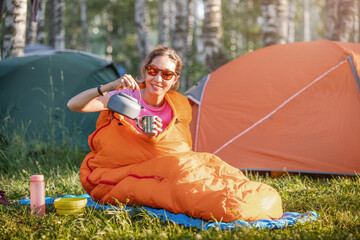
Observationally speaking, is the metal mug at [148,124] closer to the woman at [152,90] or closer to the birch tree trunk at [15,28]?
the woman at [152,90]

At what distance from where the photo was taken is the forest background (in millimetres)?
7114

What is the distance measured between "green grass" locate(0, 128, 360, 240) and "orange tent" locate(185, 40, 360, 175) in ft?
0.84

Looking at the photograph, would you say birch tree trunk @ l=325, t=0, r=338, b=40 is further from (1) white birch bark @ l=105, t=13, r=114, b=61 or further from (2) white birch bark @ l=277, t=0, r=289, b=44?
(1) white birch bark @ l=105, t=13, r=114, b=61

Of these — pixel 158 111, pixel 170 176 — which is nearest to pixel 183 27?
pixel 158 111

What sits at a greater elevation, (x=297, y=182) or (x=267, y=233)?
(x=267, y=233)

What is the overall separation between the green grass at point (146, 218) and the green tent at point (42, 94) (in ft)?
3.28

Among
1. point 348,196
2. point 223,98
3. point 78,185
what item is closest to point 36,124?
point 78,185

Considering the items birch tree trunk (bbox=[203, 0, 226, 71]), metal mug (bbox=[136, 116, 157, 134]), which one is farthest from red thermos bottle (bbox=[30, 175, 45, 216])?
birch tree trunk (bbox=[203, 0, 226, 71])

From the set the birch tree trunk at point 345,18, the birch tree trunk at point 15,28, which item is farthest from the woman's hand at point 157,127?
the birch tree trunk at point 345,18

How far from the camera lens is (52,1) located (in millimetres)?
14617

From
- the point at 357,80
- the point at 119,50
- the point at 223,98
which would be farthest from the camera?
the point at 119,50

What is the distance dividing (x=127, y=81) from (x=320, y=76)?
8.69 ft

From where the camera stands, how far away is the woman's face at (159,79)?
3201mm

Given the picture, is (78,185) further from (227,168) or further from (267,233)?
(267,233)
